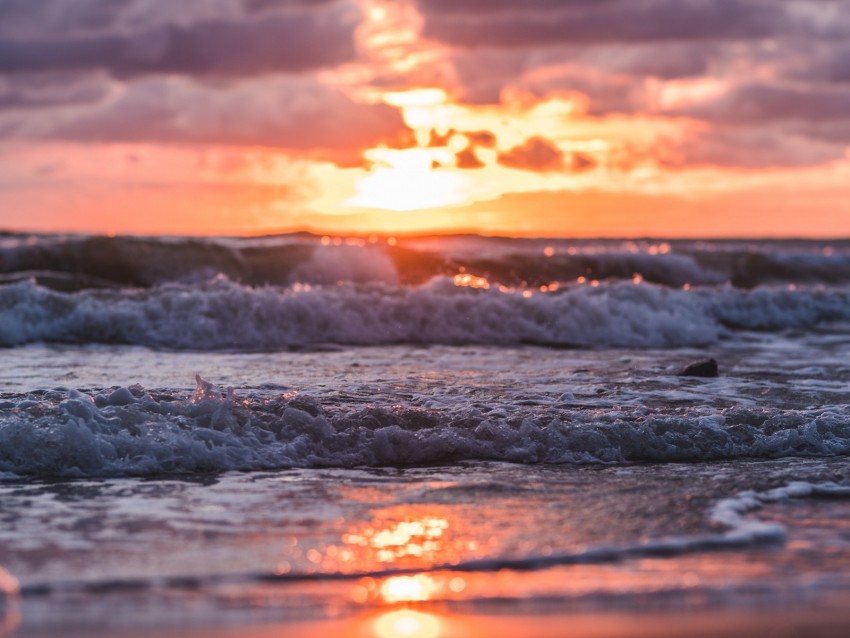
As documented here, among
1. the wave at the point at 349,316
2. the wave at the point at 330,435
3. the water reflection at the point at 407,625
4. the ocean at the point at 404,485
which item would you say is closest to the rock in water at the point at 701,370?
the ocean at the point at 404,485

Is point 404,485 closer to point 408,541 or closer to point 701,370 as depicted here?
point 408,541

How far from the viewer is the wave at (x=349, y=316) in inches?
685

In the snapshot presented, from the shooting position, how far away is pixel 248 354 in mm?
15602

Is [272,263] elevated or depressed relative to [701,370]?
elevated

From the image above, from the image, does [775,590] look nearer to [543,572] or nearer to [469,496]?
[543,572]

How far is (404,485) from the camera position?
7621 mm

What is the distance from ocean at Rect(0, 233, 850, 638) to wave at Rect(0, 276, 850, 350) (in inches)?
4.5

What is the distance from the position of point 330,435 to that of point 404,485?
1.30 metres

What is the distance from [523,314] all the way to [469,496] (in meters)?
12.6

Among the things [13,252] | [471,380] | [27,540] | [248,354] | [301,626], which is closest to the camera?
[301,626]

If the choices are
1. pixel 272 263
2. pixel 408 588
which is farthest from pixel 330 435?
pixel 272 263

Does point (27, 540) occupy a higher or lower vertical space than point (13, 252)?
lower

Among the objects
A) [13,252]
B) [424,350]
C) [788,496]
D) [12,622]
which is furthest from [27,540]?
[13,252]

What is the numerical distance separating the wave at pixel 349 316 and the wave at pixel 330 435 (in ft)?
25.5
